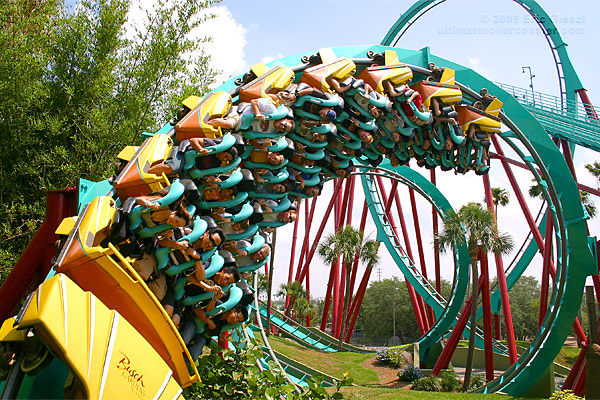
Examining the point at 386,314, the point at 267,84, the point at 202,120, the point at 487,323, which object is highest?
the point at 267,84

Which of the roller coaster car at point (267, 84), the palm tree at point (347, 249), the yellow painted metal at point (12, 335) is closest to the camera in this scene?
the yellow painted metal at point (12, 335)

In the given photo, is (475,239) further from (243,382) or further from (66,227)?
(66,227)

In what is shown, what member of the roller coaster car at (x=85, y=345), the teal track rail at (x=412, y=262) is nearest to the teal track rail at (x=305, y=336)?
the teal track rail at (x=412, y=262)

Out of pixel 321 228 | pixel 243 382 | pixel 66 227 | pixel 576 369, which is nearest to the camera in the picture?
pixel 66 227

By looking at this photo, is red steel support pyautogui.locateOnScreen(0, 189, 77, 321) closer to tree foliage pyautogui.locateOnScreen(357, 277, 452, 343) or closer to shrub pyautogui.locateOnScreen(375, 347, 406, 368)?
shrub pyautogui.locateOnScreen(375, 347, 406, 368)

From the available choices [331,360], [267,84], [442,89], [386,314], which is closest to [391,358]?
[331,360]

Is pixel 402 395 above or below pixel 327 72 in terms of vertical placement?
below

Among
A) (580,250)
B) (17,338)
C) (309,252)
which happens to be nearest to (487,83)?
(580,250)

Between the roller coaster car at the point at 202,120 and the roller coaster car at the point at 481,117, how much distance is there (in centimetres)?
327

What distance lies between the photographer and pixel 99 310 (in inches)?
116

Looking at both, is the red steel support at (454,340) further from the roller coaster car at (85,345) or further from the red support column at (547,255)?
the roller coaster car at (85,345)

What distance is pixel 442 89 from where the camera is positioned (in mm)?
5809

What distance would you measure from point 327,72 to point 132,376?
125 inches

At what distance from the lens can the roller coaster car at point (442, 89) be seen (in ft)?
18.8
